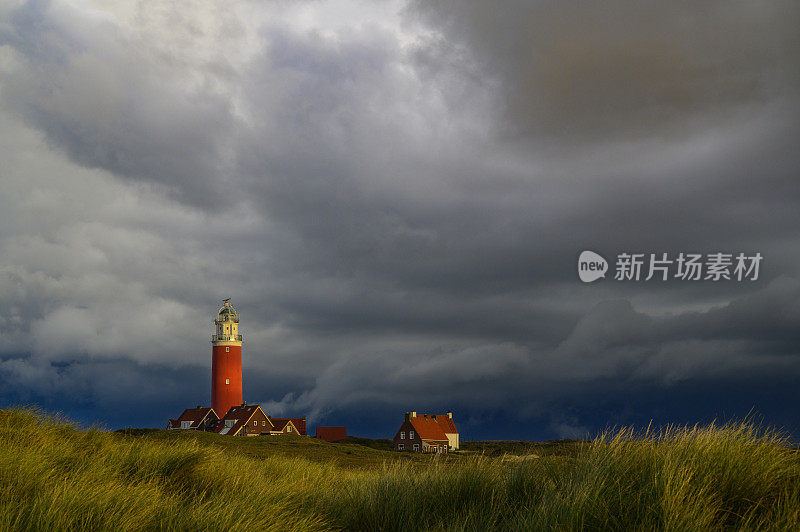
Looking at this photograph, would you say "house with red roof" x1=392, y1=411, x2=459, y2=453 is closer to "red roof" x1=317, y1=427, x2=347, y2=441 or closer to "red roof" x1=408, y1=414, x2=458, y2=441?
"red roof" x1=408, y1=414, x2=458, y2=441

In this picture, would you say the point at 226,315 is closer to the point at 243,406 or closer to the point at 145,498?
the point at 243,406

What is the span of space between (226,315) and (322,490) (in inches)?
2379

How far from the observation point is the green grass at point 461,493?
6262mm

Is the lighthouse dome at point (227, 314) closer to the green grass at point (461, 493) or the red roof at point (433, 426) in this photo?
the red roof at point (433, 426)

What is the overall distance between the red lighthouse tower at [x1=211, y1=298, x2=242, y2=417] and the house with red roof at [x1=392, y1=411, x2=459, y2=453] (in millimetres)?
17491

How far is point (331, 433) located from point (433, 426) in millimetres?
12482

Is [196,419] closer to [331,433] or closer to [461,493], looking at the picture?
[331,433]

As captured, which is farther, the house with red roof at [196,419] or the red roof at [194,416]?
the red roof at [194,416]

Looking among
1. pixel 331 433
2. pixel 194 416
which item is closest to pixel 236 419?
pixel 194 416

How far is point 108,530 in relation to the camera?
20.1 ft

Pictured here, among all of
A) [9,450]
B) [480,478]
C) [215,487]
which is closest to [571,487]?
[480,478]

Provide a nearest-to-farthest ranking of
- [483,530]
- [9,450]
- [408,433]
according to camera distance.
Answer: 1. [483,530]
2. [9,450]
3. [408,433]

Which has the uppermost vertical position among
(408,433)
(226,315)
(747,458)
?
(226,315)

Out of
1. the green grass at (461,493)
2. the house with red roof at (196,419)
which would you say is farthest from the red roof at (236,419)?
the green grass at (461,493)
